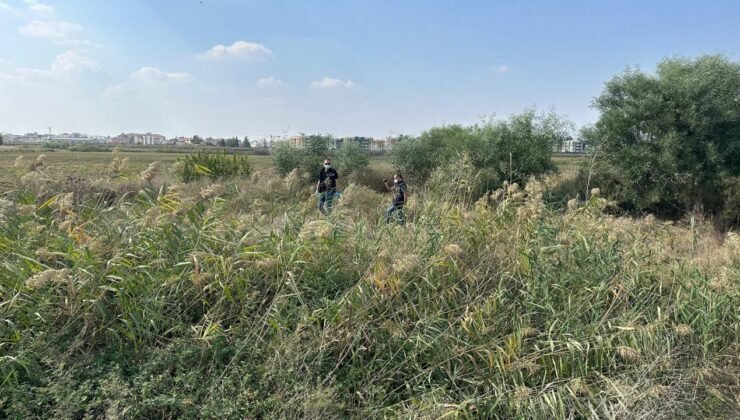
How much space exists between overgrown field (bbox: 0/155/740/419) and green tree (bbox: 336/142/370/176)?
15.4 meters

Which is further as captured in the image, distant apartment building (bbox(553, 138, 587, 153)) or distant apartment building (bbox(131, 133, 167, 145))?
distant apartment building (bbox(131, 133, 167, 145))

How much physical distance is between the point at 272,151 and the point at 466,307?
1773cm

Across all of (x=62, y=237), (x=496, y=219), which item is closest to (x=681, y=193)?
(x=496, y=219)

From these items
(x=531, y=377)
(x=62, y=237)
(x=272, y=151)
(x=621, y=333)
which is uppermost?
(x=272, y=151)

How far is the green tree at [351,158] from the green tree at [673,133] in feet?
32.5

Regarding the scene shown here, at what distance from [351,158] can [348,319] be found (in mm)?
16837

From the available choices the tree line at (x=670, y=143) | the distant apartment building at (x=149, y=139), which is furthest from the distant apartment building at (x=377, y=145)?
the distant apartment building at (x=149, y=139)

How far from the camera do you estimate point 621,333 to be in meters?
3.01

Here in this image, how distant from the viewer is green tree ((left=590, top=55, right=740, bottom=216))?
12.1 metres

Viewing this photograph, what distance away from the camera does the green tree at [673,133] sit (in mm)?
12148

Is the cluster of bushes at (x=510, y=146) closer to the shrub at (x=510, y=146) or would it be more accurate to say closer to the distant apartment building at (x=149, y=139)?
the shrub at (x=510, y=146)

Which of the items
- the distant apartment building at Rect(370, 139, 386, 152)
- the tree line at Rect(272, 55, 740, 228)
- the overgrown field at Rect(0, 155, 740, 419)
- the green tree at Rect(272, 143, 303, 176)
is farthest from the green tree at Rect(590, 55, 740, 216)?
the green tree at Rect(272, 143, 303, 176)

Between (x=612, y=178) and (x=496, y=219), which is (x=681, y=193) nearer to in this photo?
(x=612, y=178)

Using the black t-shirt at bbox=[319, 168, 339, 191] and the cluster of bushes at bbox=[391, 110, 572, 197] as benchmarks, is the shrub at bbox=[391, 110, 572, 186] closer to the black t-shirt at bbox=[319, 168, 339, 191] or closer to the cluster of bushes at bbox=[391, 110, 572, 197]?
the cluster of bushes at bbox=[391, 110, 572, 197]
